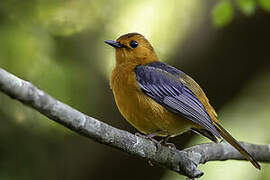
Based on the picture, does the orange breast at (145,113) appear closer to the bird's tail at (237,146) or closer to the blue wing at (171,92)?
the blue wing at (171,92)

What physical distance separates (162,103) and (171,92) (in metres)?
0.28

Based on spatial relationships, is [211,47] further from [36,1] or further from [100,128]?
[100,128]

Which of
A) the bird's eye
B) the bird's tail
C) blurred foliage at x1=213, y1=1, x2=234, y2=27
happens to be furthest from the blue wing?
blurred foliage at x1=213, y1=1, x2=234, y2=27

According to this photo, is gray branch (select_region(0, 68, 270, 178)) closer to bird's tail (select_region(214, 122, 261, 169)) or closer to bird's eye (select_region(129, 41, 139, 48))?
bird's tail (select_region(214, 122, 261, 169))

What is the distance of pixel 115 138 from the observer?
3.91 m

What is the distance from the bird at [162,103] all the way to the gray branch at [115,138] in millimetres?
269

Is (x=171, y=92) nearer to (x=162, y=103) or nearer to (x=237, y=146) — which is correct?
(x=162, y=103)

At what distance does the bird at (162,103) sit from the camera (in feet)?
16.7

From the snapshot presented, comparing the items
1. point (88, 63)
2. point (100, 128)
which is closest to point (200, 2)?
point (88, 63)

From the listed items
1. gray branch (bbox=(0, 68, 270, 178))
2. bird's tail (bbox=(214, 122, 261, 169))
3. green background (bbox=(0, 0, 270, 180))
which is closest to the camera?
gray branch (bbox=(0, 68, 270, 178))

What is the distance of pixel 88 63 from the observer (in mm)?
6961

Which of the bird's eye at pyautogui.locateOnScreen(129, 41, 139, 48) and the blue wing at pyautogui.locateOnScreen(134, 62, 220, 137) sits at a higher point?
the bird's eye at pyautogui.locateOnScreen(129, 41, 139, 48)

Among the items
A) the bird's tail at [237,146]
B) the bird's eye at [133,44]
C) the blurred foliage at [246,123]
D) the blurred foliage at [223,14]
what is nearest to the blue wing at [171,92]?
the bird's tail at [237,146]

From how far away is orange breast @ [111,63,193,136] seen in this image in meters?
5.16
